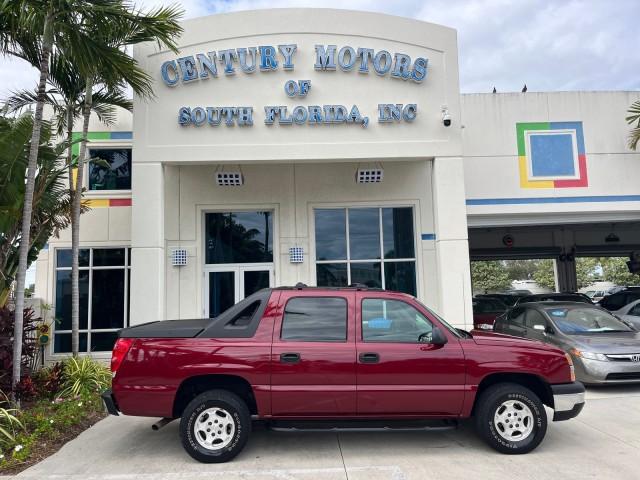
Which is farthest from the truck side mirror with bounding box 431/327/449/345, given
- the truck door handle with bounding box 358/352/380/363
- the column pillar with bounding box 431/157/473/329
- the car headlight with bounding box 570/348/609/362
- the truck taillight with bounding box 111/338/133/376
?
the column pillar with bounding box 431/157/473/329

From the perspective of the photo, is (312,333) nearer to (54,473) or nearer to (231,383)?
(231,383)

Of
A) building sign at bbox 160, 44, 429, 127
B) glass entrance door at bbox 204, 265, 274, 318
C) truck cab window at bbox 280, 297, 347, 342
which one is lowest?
truck cab window at bbox 280, 297, 347, 342

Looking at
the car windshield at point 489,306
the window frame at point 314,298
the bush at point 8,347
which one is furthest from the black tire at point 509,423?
the car windshield at point 489,306

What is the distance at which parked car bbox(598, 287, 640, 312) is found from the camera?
1379cm

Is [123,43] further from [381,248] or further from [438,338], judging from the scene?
[438,338]

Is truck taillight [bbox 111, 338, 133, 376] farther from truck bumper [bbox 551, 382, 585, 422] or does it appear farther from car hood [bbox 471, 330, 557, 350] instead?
truck bumper [bbox 551, 382, 585, 422]

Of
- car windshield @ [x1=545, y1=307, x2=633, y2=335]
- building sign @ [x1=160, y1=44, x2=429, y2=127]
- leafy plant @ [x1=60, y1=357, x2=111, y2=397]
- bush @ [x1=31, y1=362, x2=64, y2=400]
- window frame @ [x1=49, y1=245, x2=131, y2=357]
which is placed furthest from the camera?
window frame @ [x1=49, y1=245, x2=131, y2=357]

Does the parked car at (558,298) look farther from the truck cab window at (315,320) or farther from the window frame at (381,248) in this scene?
the truck cab window at (315,320)

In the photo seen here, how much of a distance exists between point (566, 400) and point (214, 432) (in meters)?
3.68

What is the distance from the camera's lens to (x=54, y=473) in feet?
16.6

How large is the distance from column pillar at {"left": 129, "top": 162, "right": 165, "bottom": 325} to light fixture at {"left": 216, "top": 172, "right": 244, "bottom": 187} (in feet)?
5.46

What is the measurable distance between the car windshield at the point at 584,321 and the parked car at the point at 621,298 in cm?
494

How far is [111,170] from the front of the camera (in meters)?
12.6

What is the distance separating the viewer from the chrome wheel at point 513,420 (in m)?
5.28
